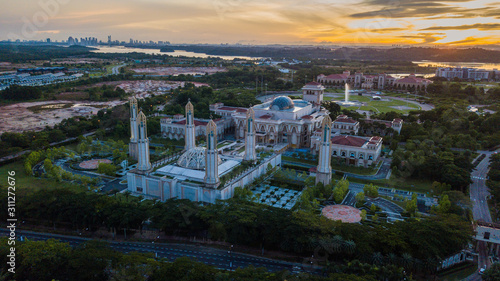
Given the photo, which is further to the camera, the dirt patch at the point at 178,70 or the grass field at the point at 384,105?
the dirt patch at the point at 178,70

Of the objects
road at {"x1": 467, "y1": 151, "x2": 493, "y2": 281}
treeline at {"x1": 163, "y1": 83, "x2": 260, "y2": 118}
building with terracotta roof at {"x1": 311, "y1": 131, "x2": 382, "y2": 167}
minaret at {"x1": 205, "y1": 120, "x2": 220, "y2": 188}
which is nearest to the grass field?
treeline at {"x1": 163, "y1": 83, "x2": 260, "y2": 118}

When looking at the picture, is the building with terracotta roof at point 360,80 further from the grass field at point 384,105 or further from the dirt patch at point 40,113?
the dirt patch at point 40,113

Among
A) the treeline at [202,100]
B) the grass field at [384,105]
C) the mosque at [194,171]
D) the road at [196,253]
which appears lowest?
the road at [196,253]

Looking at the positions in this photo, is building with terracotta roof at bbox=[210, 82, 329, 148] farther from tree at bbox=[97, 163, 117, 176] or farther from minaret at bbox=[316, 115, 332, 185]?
tree at bbox=[97, 163, 117, 176]

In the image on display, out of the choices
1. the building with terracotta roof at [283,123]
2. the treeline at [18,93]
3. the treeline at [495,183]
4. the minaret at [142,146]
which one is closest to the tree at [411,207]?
the treeline at [495,183]

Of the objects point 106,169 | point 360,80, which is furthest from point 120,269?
point 360,80

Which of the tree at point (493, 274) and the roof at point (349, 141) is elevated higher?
the roof at point (349, 141)
